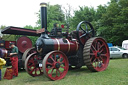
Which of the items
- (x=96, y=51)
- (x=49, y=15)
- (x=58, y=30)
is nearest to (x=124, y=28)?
(x=96, y=51)

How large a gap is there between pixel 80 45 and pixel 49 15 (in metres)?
25.2

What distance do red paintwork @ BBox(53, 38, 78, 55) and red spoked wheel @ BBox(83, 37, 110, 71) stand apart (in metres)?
0.48

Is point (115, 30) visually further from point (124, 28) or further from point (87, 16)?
point (87, 16)

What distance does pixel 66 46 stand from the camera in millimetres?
6262

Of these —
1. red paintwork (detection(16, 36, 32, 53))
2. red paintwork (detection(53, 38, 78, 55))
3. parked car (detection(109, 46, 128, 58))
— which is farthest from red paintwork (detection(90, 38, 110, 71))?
parked car (detection(109, 46, 128, 58))

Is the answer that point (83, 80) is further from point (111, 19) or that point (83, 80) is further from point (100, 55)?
point (111, 19)

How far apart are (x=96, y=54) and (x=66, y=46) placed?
1531 millimetres

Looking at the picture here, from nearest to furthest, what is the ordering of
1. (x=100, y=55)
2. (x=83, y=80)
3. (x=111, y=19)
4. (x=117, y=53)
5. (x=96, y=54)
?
1. (x=83, y=80)
2. (x=96, y=54)
3. (x=100, y=55)
4. (x=117, y=53)
5. (x=111, y=19)

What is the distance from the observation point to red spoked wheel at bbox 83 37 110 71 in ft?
20.9

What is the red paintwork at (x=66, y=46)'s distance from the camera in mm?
5973

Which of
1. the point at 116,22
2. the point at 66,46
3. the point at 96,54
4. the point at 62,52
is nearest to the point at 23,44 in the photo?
the point at 66,46

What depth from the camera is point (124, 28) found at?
1717 cm

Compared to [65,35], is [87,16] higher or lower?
higher

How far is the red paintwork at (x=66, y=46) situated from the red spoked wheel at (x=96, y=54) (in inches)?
18.8
